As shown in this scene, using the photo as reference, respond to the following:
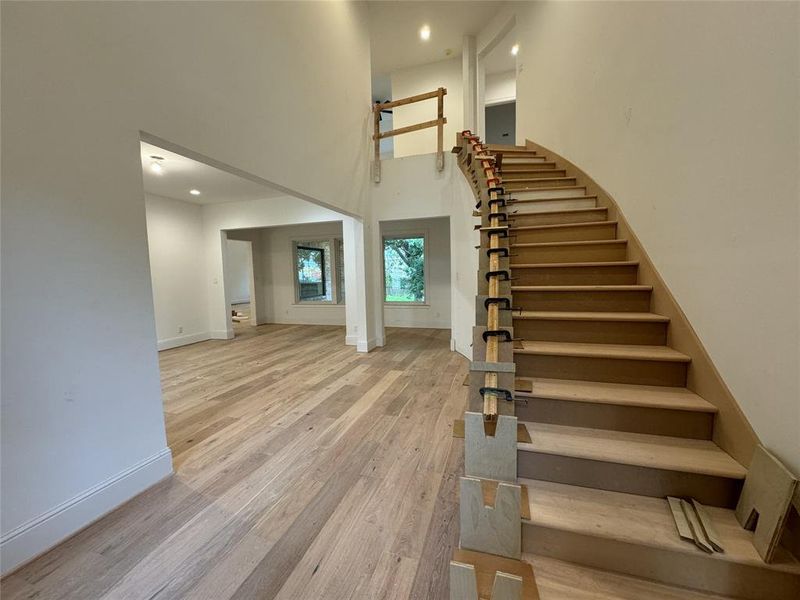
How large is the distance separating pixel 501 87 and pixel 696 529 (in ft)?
27.1

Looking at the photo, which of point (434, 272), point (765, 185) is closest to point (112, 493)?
point (765, 185)

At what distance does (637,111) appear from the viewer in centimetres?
230

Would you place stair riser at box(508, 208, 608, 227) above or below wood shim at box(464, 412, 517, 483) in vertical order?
above

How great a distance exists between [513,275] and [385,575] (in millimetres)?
2011

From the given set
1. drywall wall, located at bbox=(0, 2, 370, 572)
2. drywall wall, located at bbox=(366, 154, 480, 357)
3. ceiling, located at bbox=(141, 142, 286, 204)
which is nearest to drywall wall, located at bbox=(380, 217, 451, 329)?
drywall wall, located at bbox=(366, 154, 480, 357)

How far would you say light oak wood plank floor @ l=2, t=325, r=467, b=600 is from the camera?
4.23 ft

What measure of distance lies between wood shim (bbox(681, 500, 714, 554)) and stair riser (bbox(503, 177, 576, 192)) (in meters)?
2.97

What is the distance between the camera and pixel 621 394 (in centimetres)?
160

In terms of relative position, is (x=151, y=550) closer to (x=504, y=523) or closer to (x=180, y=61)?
(x=504, y=523)

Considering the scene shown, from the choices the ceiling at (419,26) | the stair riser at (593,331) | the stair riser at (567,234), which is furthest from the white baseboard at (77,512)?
the ceiling at (419,26)

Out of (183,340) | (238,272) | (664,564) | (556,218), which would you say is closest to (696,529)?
(664,564)

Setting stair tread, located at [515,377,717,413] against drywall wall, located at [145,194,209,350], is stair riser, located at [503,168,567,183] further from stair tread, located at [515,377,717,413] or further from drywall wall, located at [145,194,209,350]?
drywall wall, located at [145,194,209,350]

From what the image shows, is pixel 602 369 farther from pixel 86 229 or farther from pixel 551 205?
pixel 86 229

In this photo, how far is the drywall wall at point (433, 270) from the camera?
661cm
